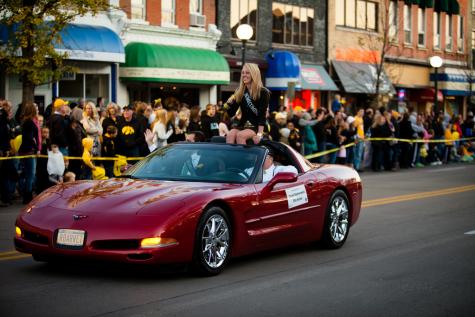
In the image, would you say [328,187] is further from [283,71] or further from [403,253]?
[283,71]

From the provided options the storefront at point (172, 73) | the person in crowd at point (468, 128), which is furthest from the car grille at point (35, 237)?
→ the person in crowd at point (468, 128)

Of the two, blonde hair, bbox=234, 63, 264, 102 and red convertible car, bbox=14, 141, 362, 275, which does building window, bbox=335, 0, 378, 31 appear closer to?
blonde hair, bbox=234, 63, 264, 102

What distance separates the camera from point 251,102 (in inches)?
460

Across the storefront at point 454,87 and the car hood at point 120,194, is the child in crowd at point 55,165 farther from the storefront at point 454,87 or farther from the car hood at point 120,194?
the storefront at point 454,87

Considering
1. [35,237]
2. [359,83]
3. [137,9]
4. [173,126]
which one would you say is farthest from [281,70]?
[35,237]

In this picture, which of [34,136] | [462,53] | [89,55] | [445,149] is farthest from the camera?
[462,53]

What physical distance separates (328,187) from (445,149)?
23.4m

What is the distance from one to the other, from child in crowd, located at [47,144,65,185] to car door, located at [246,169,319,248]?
6.99 meters

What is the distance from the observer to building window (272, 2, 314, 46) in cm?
3884

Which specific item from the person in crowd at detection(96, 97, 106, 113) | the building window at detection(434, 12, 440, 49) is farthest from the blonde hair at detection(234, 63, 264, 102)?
the building window at detection(434, 12, 440, 49)

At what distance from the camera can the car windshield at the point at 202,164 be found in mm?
9633

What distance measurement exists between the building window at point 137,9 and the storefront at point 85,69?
2.33 metres

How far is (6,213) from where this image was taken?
14656mm

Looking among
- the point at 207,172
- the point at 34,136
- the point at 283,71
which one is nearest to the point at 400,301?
the point at 207,172
